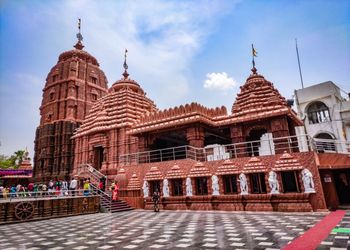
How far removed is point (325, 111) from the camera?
25250 mm

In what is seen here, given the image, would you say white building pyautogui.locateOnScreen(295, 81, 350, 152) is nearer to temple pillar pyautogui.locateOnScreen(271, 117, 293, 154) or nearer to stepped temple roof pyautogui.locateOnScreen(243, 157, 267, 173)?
temple pillar pyautogui.locateOnScreen(271, 117, 293, 154)

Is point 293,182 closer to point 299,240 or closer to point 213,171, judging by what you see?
point 213,171

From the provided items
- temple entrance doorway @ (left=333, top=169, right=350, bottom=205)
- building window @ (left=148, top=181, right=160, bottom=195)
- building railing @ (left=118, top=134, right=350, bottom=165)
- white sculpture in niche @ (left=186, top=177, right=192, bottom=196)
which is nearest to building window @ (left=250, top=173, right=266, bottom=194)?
building railing @ (left=118, top=134, right=350, bottom=165)

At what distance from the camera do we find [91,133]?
2311 centimetres

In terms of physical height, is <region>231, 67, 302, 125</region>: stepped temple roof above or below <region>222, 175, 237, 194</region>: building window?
above

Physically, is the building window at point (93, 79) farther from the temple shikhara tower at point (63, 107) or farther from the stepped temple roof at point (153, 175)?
the stepped temple roof at point (153, 175)

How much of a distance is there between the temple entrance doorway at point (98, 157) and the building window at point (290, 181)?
54.2 feet

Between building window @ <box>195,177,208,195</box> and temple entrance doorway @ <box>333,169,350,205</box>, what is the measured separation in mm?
6785

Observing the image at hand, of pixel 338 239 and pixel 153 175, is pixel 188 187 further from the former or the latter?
pixel 338 239

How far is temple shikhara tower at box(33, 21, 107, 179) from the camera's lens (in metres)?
31.9

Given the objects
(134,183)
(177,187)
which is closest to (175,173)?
(177,187)

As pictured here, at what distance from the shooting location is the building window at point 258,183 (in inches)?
510

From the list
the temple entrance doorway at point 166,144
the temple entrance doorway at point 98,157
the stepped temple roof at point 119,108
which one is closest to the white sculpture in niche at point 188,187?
the temple entrance doorway at point 166,144

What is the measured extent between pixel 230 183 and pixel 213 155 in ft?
14.8
